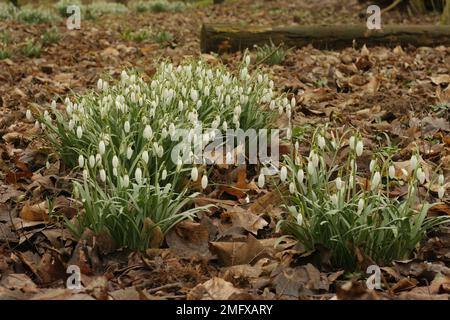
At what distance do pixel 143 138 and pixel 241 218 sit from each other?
2.38 feet

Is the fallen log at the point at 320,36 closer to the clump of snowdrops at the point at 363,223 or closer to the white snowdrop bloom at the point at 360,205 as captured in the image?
the clump of snowdrops at the point at 363,223

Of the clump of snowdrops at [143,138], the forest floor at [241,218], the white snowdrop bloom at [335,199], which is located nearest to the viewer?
the forest floor at [241,218]

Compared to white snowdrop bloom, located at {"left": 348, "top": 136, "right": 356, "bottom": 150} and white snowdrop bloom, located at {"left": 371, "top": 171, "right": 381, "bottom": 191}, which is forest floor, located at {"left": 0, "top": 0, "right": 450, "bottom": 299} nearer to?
white snowdrop bloom, located at {"left": 371, "top": 171, "right": 381, "bottom": 191}

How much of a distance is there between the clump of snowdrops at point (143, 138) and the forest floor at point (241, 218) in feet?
0.39

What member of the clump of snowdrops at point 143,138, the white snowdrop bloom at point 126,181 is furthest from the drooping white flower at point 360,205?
the white snowdrop bloom at point 126,181

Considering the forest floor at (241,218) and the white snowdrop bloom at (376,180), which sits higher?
the white snowdrop bloom at (376,180)

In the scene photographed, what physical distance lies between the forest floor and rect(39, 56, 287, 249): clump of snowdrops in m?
0.12

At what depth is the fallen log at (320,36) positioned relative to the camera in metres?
7.14

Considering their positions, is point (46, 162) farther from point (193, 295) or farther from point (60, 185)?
point (193, 295)

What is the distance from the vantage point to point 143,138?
3.23 meters

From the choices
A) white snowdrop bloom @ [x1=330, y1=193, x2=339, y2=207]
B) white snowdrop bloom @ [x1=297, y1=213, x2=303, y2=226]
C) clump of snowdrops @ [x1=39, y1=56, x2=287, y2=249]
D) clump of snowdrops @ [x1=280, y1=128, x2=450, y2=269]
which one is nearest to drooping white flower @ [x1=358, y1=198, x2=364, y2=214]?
clump of snowdrops @ [x1=280, y1=128, x2=450, y2=269]

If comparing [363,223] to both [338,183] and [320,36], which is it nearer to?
[338,183]

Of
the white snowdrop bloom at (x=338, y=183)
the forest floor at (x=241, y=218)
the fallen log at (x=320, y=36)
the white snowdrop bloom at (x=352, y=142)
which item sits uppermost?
the fallen log at (x=320, y=36)
